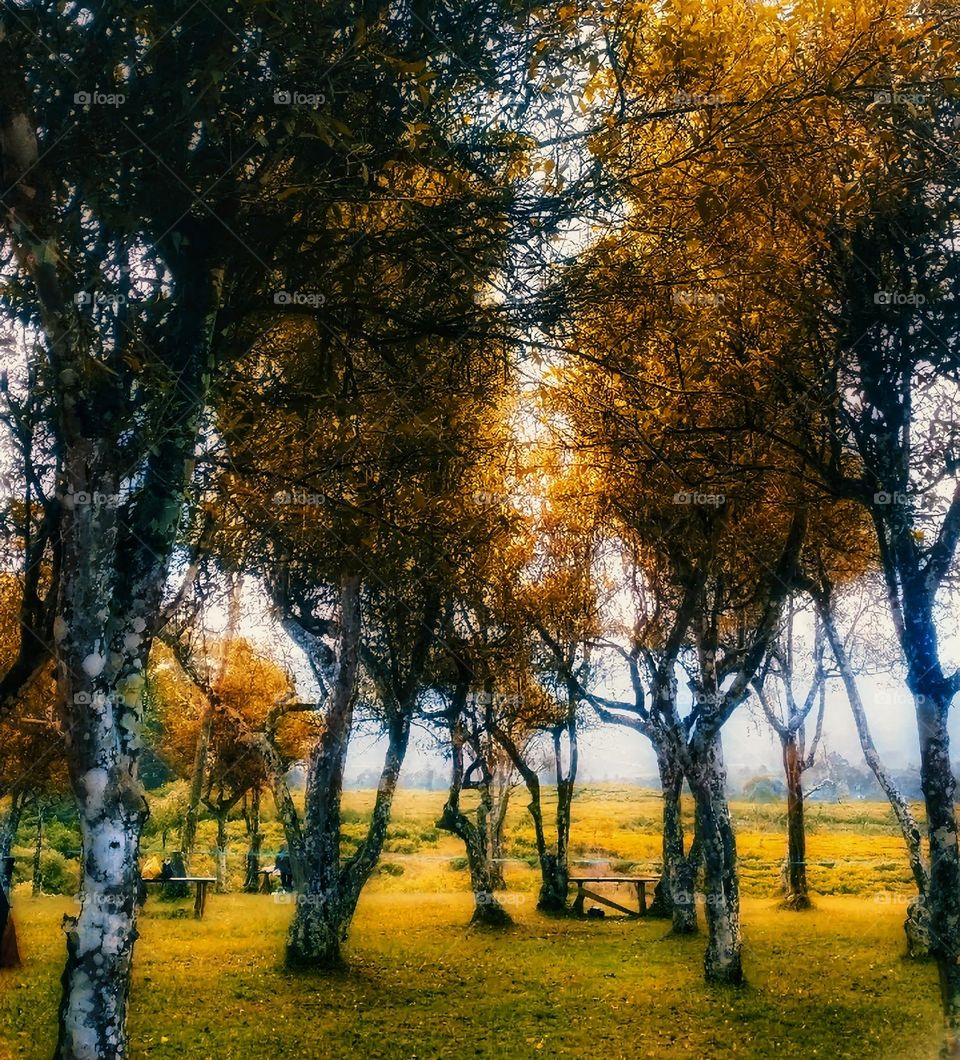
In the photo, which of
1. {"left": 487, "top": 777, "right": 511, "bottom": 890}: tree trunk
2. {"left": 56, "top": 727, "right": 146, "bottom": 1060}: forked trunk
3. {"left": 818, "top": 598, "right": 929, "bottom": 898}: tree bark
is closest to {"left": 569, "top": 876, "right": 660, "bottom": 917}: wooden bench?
{"left": 487, "top": 777, "right": 511, "bottom": 890}: tree trunk

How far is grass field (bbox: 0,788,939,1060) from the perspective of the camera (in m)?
13.0

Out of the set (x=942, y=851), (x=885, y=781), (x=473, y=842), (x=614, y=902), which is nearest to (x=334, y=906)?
(x=473, y=842)

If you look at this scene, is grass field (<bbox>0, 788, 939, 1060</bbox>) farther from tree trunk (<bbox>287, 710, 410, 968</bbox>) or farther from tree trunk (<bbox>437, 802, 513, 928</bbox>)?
tree trunk (<bbox>437, 802, 513, 928</bbox>)

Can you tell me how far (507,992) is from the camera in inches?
667

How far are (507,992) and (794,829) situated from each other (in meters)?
17.7

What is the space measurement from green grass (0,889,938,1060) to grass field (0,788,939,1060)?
55mm

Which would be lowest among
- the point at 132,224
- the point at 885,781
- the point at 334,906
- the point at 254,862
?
the point at 254,862

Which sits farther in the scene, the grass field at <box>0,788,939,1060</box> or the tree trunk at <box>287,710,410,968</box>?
the tree trunk at <box>287,710,410,968</box>

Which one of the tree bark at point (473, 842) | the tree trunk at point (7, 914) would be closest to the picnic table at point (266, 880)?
the tree trunk at point (7, 914)

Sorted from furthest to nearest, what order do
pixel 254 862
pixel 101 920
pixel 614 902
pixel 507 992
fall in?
pixel 254 862 < pixel 614 902 < pixel 507 992 < pixel 101 920

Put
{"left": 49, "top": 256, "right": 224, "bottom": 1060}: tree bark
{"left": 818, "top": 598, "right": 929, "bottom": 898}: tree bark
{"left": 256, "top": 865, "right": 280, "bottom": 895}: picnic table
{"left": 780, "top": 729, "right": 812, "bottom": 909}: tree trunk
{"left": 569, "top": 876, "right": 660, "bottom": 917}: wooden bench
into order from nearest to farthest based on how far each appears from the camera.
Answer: {"left": 49, "top": 256, "right": 224, "bottom": 1060}: tree bark
{"left": 818, "top": 598, "right": 929, "bottom": 898}: tree bark
{"left": 569, "top": 876, "right": 660, "bottom": 917}: wooden bench
{"left": 780, "top": 729, "right": 812, "bottom": 909}: tree trunk
{"left": 256, "top": 865, "right": 280, "bottom": 895}: picnic table

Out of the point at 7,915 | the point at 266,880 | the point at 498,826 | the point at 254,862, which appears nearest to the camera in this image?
the point at 7,915

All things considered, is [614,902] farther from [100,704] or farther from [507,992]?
[100,704]

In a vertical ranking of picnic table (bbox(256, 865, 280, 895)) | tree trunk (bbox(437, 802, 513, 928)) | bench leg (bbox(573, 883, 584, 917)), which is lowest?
picnic table (bbox(256, 865, 280, 895))
